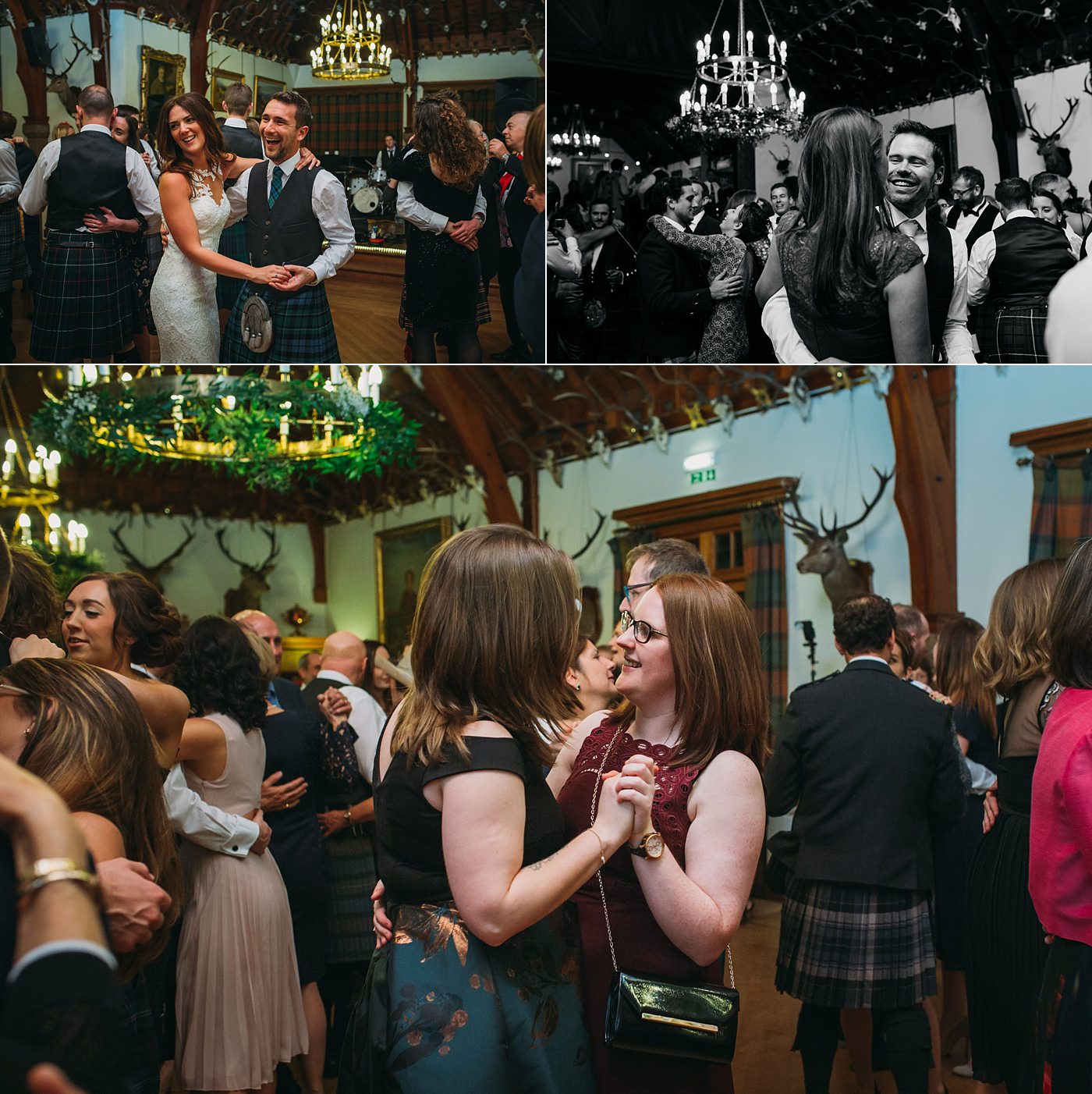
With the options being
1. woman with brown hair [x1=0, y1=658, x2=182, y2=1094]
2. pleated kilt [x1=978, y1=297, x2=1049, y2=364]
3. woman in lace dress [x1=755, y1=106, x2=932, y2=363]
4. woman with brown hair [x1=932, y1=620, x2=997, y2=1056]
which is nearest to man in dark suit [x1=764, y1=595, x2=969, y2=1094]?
woman with brown hair [x1=932, y1=620, x2=997, y2=1056]

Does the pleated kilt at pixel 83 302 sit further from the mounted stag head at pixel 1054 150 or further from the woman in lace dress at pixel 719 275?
the mounted stag head at pixel 1054 150

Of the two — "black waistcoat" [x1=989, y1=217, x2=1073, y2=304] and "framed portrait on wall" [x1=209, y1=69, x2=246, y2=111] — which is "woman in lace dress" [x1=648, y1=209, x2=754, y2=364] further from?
"framed portrait on wall" [x1=209, y1=69, x2=246, y2=111]

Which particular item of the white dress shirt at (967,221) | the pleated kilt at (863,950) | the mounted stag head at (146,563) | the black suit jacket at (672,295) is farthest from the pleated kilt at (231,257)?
the pleated kilt at (863,950)

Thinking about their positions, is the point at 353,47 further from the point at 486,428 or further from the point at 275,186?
the point at 486,428

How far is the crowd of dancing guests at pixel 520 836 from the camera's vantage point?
1727mm

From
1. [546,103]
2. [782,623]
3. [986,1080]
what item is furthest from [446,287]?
[986,1080]

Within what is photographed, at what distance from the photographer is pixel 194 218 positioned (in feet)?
16.7

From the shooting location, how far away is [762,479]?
7.00 meters

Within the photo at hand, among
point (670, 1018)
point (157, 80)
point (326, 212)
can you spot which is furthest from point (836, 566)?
point (670, 1018)

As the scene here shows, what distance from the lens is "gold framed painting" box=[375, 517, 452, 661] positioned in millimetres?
6648

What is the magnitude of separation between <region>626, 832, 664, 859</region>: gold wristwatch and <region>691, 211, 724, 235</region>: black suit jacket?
3.86m

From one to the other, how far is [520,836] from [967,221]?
4221 mm

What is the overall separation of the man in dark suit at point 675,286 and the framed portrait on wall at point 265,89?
167cm

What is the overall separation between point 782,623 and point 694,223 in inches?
110
